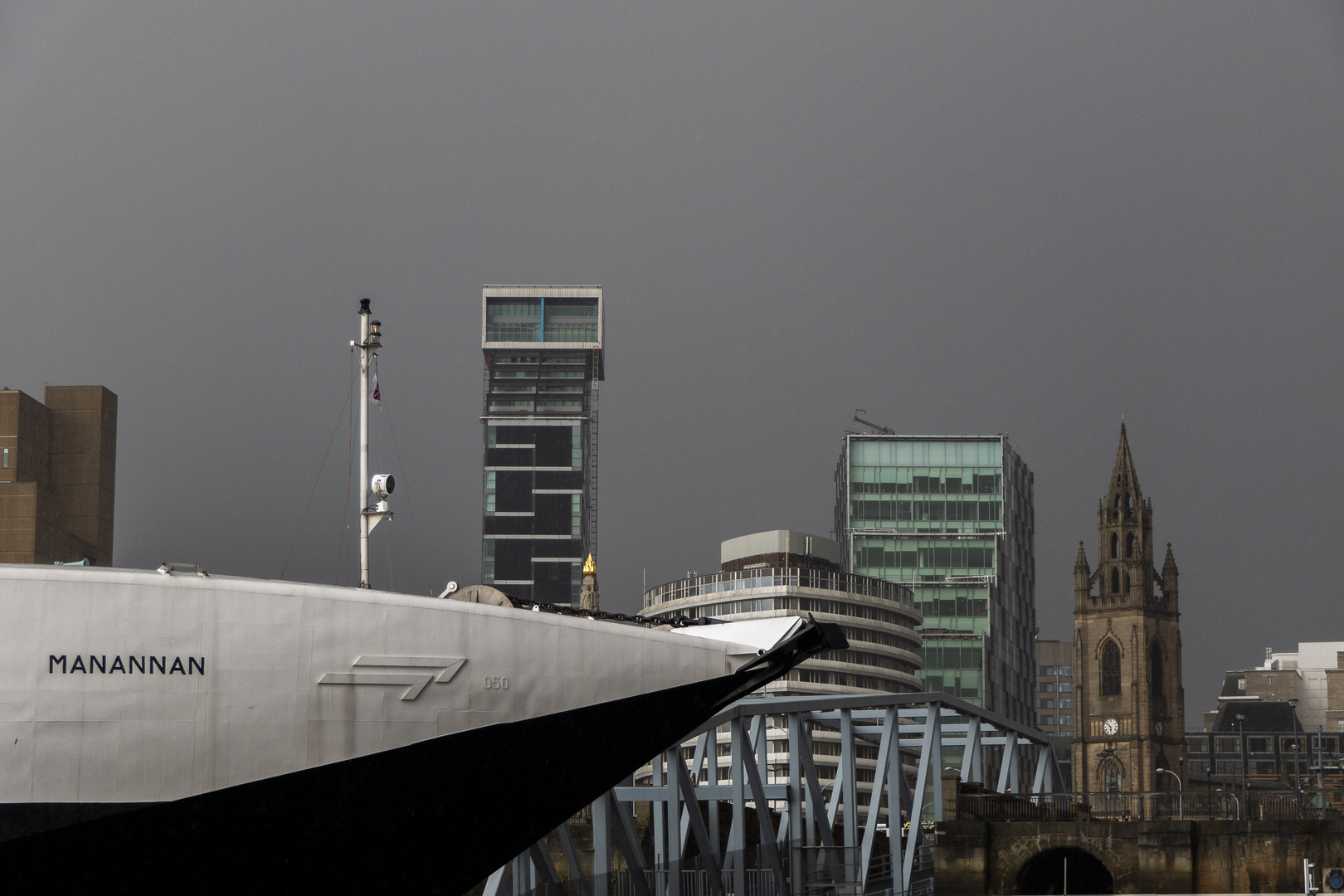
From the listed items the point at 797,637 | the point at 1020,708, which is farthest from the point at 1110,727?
the point at 797,637

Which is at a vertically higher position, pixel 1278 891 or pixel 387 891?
pixel 387 891

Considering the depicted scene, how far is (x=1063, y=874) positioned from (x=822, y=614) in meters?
80.2

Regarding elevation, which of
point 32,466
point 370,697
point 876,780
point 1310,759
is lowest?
point 1310,759

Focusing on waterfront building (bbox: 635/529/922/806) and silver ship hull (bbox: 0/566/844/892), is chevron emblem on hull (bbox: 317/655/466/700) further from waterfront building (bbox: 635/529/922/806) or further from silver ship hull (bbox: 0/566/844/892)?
waterfront building (bbox: 635/529/922/806)

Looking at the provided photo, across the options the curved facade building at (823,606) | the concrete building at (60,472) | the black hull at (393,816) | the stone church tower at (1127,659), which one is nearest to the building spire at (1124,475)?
the stone church tower at (1127,659)

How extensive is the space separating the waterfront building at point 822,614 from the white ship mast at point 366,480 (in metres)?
101

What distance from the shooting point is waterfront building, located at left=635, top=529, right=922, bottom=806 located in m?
130

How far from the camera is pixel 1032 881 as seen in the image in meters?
46.9

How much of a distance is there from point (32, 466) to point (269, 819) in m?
127

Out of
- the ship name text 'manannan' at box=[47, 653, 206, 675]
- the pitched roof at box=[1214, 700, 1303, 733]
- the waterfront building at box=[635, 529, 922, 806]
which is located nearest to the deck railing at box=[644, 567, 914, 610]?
the waterfront building at box=[635, 529, 922, 806]

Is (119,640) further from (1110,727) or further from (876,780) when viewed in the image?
(1110,727)

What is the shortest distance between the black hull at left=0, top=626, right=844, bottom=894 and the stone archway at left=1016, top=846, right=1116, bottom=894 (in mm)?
25799

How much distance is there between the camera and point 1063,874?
165 ft

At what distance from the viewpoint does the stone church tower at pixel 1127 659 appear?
15500cm
